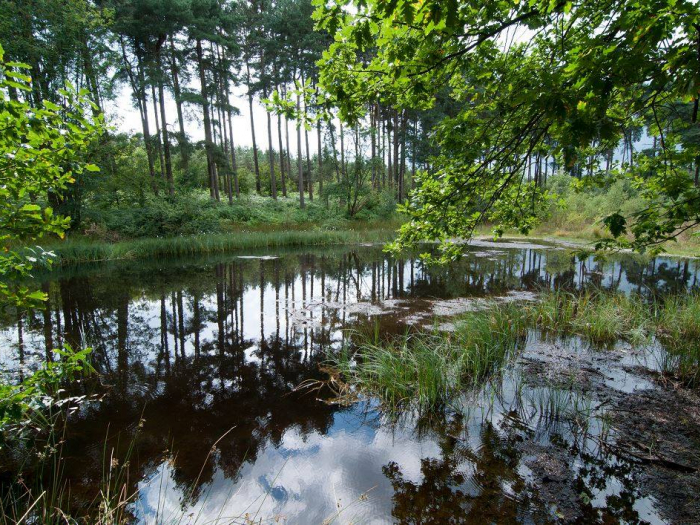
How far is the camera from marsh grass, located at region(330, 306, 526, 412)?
11.1 feet

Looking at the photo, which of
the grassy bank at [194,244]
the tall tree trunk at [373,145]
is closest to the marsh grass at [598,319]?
the grassy bank at [194,244]

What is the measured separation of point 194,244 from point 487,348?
13.9 m

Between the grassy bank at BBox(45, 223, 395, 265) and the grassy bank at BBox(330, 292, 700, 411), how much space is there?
9.61m

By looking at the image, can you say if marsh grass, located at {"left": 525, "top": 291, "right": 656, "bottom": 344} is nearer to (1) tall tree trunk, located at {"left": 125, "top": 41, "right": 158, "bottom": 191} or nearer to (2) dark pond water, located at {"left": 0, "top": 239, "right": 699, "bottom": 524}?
(2) dark pond water, located at {"left": 0, "top": 239, "right": 699, "bottom": 524}

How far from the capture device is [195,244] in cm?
1512

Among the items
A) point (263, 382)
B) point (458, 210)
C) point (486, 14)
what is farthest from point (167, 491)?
point (486, 14)

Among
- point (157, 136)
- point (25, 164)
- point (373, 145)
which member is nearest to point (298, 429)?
point (25, 164)

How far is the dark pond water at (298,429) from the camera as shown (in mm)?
2289

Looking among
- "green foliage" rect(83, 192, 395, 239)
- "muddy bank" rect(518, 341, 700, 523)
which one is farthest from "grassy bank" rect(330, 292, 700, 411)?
"green foliage" rect(83, 192, 395, 239)

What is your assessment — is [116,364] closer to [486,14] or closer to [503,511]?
[503,511]

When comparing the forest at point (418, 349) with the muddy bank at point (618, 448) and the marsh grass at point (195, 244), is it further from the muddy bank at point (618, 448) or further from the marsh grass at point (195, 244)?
the marsh grass at point (195, 244)

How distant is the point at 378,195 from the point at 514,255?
12696 mm

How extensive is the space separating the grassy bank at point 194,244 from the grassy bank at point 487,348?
961 cm

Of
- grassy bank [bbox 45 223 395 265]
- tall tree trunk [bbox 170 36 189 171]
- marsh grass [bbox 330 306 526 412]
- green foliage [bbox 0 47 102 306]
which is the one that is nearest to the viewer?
green foliage [bbox 0 47 102 306]
